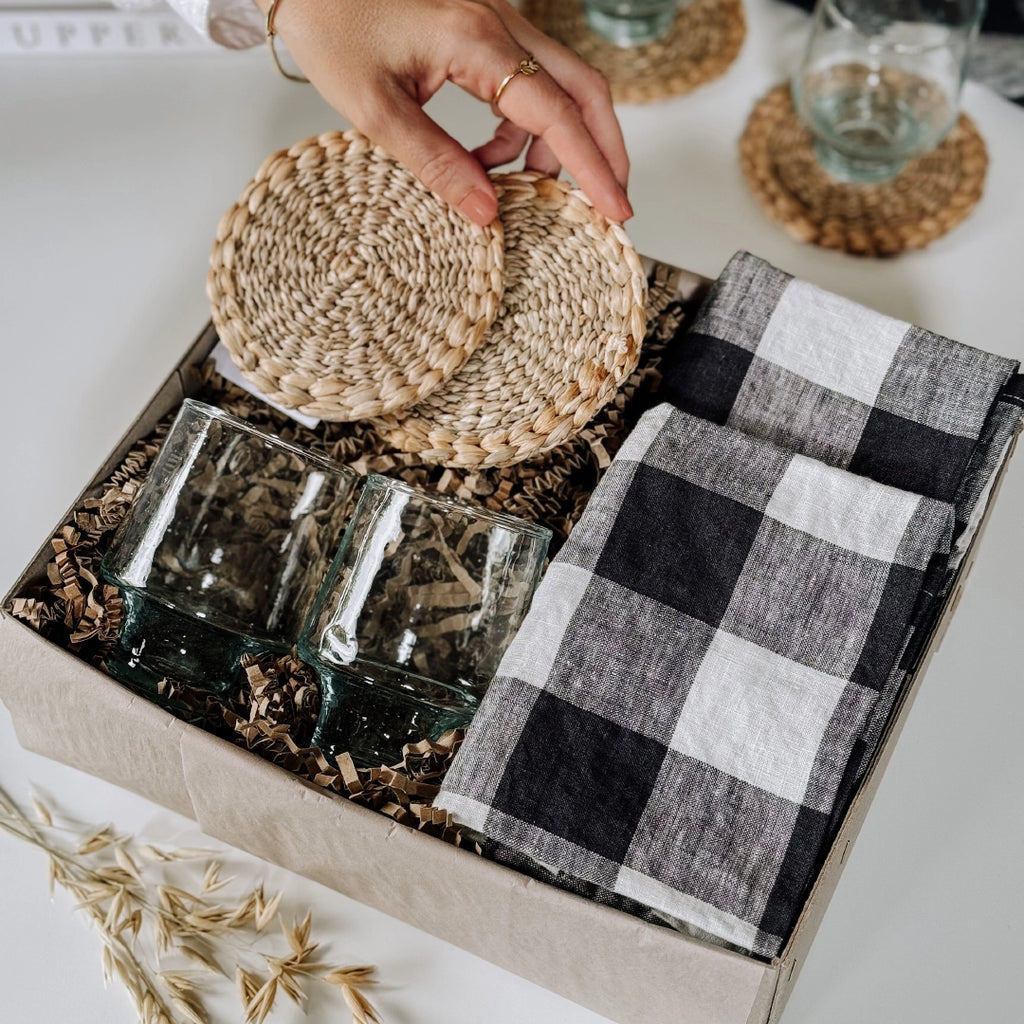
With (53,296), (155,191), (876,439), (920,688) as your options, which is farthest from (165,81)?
(920,688)

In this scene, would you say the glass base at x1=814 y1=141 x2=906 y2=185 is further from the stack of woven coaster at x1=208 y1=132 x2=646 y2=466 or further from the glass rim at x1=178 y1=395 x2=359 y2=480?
the glass rim at x1=178 y1=395 x2=359 y2=480

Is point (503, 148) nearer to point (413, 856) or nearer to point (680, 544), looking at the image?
point (680, 544)

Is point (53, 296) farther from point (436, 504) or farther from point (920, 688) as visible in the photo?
point (920, 688)

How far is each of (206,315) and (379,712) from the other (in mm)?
404

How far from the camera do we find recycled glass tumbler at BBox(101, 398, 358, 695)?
29.7 inches

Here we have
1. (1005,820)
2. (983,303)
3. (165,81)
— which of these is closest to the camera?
(1005,820)

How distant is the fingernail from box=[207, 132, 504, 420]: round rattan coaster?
1 centimetres

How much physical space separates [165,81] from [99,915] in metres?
0.73

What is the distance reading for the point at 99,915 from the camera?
2.47 feet

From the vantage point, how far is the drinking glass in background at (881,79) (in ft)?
3.24

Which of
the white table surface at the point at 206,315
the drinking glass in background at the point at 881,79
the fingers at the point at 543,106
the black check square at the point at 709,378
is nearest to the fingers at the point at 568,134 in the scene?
the fingers at the point at 543,106

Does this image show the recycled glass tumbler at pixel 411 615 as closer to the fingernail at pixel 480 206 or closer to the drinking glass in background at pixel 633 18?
the fingernail at pixel 480 206

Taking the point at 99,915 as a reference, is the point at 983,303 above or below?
above

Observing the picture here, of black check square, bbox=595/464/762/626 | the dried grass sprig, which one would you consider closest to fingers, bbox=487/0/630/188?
black check square, bbox=595/464/762/626
